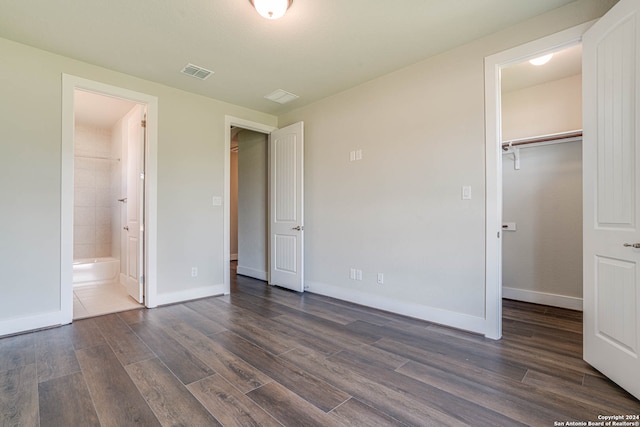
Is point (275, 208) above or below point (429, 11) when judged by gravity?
below

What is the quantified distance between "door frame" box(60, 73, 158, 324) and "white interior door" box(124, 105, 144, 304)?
0.13m

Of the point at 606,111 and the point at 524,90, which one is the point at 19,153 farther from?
the point at 524,90

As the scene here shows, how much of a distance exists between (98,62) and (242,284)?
3.27 m

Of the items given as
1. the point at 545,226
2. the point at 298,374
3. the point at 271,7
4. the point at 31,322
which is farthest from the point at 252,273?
the point at 545,226

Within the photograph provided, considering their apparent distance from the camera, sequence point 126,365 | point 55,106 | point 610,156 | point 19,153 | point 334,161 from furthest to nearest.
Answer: point 334,161 → point 55,106 → point 19,153 → point 126,365 → point 610,156

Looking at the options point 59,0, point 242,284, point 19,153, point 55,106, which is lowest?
point 242,284

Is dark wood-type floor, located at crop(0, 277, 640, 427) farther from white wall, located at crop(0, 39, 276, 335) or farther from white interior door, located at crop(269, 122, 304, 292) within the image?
white interior door, located at crop(269, 122, 304, 292)

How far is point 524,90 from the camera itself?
375 cm

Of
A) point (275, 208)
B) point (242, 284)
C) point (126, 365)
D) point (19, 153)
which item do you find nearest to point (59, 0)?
point (19, 153)

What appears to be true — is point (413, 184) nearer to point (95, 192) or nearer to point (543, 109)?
point (543, 109)

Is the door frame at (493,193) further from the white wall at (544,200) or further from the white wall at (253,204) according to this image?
the white wall at (253,204)

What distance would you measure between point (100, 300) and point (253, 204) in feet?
8.26

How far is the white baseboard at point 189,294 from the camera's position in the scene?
351 cm

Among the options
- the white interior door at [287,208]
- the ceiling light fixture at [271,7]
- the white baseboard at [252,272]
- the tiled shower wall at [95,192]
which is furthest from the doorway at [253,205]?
the ceiling light fixture at [271,7]
